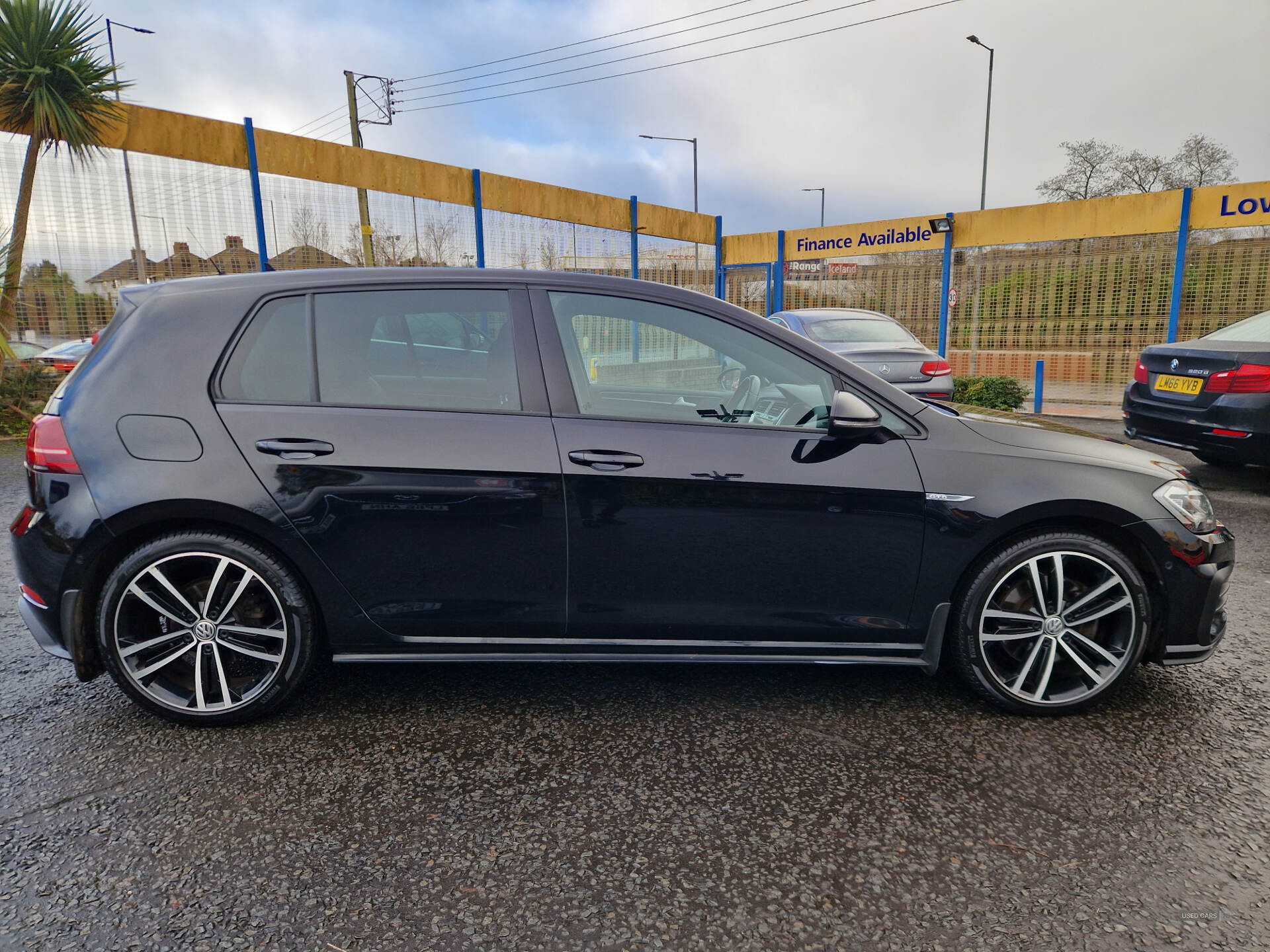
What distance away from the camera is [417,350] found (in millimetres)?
2906

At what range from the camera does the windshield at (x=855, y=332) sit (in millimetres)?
9961

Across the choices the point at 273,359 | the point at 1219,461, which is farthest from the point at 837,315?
the point at 273,359

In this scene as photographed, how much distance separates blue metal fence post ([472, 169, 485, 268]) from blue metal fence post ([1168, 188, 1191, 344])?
1255 cm

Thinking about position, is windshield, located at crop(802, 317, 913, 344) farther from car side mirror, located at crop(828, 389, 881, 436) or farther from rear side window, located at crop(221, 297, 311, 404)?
rear side window, located at crop(221, 297, 311, 404)

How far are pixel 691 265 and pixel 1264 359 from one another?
47.2ft

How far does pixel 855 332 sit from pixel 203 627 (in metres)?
8.77

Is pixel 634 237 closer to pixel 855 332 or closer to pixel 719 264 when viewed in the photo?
pixel 719 264

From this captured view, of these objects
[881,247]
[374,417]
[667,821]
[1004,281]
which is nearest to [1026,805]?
[667,821]

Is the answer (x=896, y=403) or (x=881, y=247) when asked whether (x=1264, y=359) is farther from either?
(x=881, y=247)

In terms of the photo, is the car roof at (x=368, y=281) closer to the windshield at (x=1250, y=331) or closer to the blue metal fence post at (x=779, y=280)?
the windshield at (x=1250, y=331)

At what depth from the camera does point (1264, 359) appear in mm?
5953

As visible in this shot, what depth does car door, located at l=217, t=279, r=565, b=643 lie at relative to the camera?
2746 mm

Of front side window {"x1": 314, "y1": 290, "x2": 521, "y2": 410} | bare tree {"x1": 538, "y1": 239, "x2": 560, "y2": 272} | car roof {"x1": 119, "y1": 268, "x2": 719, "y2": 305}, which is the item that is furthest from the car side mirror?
bare tree {"x1": 538, "y1": 239, "x2": 560, "y2": 272}

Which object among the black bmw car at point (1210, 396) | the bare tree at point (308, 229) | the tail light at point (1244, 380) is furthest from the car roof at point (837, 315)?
the bare tree at point (308, 229)
